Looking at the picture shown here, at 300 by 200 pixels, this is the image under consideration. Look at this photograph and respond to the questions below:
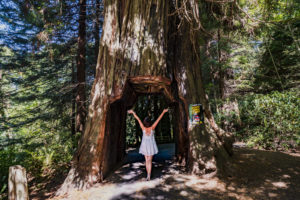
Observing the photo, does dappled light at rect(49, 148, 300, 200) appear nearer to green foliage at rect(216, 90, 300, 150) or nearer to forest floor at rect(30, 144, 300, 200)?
forest floor at rect(30, 144, 300, 200)

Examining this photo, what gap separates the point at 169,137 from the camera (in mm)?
11422

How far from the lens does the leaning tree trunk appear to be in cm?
446

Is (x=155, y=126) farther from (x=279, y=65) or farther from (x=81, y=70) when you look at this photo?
(x=279, y=65)

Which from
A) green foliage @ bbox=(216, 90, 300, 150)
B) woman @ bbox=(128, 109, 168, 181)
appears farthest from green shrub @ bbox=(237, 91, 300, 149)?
woman @ bbox=(128, 109, 168, 181)

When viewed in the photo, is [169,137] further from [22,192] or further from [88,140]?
[22,192]

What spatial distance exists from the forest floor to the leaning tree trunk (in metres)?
0.40

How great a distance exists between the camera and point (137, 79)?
4859 mm

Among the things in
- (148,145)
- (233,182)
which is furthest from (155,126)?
(233,182)

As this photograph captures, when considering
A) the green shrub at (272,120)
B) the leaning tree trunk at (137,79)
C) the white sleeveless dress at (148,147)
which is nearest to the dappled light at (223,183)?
the leaning tree trunk at (137,79)

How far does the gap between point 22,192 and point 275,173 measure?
5.27 metres

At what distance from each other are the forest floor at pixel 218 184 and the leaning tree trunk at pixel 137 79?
401mm

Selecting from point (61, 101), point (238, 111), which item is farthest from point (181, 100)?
point (61, 101)

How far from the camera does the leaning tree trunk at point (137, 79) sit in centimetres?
446

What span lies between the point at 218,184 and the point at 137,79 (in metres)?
3.44
